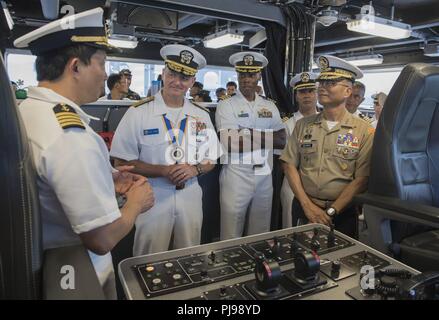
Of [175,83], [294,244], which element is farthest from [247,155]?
[294,244]

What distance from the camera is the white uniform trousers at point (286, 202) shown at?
9.16 feet

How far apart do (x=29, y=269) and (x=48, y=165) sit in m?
0.27

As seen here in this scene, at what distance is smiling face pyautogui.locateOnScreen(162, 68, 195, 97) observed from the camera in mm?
2191

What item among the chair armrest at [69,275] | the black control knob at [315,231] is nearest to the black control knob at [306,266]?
the black control knob at [315,231]

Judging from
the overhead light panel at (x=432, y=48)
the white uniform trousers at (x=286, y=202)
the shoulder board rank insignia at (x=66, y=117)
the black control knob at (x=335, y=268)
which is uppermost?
the overhead light panel at (x=432, y=48)

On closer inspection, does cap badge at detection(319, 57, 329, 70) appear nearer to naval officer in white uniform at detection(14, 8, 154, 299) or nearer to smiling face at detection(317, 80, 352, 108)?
smiling face at detection(317, 80, 352, 108)

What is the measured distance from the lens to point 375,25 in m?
5.16

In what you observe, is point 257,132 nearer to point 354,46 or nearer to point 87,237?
point 87,237

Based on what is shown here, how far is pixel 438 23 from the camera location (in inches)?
231

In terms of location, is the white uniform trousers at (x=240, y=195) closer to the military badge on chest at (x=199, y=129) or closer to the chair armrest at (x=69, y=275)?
the military badge on chest at (x=199, y=129)

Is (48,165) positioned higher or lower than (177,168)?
higher

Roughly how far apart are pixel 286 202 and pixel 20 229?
2279mm

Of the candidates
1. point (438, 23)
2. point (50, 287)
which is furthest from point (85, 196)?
point (438, 23)

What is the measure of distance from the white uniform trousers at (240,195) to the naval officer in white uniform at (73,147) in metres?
1.39
